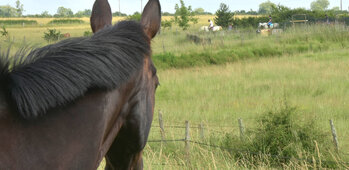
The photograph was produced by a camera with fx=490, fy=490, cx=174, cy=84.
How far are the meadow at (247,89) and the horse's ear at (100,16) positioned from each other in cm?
373

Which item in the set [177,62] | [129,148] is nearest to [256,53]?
[177,62]

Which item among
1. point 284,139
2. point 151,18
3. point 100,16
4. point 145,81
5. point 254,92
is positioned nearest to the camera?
point 145,81

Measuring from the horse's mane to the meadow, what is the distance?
429 cm

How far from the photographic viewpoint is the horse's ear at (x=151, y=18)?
240 cm

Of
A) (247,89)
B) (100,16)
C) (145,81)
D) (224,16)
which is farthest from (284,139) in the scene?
(224,16)

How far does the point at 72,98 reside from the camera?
1.63 metres

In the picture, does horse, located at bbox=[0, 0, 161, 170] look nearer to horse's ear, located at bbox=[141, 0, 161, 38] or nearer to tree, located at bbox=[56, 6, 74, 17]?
horse's ear, located at bbox=[141, 0, 161, 38]

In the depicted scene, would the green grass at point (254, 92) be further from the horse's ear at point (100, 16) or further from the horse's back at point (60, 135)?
the horse's back at point (60, 135)

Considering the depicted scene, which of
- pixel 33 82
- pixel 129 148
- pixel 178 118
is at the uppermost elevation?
pixel 33 82

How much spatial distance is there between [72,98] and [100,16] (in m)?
1.03

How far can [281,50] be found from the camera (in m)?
27.5

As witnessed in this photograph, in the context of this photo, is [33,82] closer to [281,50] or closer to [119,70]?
[119,70]

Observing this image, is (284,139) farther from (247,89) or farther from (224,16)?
(224,16)

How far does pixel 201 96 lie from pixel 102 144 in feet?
51.2
